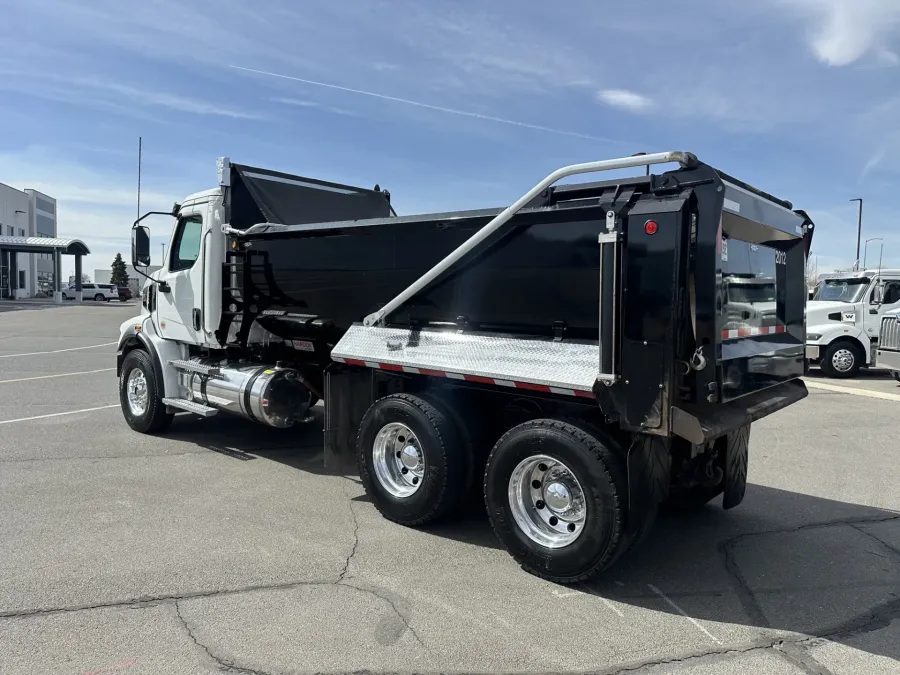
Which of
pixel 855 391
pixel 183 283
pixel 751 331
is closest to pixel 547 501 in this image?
pixel 751 331

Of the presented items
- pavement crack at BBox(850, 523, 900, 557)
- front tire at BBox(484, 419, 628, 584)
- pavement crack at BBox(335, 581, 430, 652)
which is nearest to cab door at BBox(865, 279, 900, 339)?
pavement crack at BBox(850, 523, 900, 557)

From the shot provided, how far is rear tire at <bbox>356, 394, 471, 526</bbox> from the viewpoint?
491 cm

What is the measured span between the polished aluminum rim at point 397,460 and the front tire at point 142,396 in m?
3.81

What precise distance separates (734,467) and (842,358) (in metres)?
12.0

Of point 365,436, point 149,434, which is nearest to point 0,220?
point 149,434

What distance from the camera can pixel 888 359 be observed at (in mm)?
13312

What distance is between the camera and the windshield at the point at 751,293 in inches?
175

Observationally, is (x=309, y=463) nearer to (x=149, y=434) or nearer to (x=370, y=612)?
(x=149, y=434)

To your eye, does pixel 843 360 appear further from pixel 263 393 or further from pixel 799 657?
pixel 799 657

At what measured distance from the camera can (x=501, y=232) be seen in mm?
4711

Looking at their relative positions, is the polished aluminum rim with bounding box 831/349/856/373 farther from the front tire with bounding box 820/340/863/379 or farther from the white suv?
the white suv

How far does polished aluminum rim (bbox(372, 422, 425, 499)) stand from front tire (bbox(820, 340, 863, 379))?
13.2 meters

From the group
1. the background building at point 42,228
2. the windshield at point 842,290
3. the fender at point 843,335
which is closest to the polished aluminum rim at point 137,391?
the fender at point 843,335

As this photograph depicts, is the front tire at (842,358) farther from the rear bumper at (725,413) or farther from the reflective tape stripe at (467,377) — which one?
the reflective tape stripe at (467,377)
